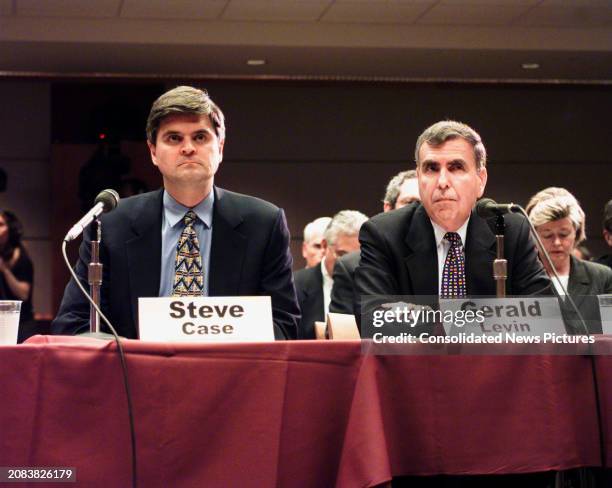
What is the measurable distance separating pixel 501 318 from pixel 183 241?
104 centimetres

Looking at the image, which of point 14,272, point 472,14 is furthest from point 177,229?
point 472,14

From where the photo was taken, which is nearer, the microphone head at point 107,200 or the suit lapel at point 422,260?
the microphone head at point 107,200

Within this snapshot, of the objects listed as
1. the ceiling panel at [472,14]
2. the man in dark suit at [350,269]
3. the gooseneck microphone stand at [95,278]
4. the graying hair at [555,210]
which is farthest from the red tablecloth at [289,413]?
the ceiling panel at [472,14]

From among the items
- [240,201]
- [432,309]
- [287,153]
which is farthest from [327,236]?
[287,153]

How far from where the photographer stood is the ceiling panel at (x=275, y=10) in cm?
683

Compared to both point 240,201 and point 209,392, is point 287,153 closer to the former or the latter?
point 240,201

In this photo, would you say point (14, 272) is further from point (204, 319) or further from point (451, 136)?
point (204, 319)

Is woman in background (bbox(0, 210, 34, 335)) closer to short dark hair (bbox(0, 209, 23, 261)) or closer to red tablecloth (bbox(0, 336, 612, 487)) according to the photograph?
short dark hair (bbox(0, 209, 23, 261))

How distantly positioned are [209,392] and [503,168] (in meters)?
7.40

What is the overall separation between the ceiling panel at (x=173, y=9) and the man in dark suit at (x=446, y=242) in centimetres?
422

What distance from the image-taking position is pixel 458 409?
2.10 m

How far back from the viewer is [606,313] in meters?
2.30

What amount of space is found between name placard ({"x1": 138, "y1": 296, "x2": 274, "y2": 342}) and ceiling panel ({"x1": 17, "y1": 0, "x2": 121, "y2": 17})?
4.99 metres

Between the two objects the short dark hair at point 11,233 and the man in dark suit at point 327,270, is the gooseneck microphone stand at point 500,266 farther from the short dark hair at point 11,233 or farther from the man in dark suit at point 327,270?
the short dark hair at point 11,233
